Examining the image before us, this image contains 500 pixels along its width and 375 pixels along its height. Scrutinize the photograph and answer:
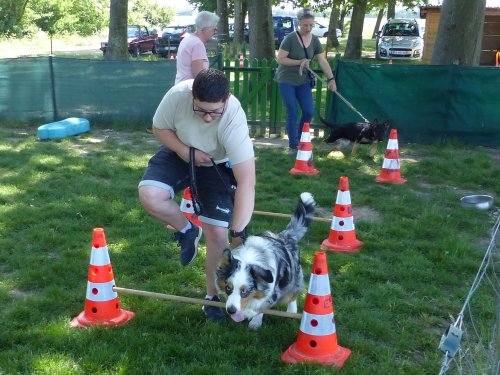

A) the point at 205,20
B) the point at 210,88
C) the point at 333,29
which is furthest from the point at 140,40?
the point at 210,88

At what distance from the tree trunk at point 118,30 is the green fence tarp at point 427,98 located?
882 cm

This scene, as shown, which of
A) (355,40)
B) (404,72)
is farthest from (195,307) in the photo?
(355,40)

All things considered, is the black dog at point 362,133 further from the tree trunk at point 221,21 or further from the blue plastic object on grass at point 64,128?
the tree trunk at point 221,21

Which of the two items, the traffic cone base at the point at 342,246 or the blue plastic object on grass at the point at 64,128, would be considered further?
the blue plastic object on grass at the point at 64,128

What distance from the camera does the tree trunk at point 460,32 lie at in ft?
35.4

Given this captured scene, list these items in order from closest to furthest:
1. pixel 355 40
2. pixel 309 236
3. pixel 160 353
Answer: pixel 160 353 < pixel 309 236 < pixel 355 40

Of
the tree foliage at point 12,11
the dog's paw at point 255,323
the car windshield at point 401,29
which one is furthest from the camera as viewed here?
the tree foliage at point 12,11

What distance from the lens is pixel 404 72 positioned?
1030cm

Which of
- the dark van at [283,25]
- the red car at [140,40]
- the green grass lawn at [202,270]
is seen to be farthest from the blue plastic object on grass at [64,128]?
the dark van at [283,25]

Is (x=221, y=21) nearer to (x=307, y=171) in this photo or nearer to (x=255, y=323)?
(x=307, y=171)

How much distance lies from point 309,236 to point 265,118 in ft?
18.9

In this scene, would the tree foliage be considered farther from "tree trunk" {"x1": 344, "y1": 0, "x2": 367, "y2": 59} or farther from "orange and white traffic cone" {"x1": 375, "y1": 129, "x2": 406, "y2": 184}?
"orange and white traffic cone" {"x1": 375, "y1": 129, "x2": 406, "y2": 184}

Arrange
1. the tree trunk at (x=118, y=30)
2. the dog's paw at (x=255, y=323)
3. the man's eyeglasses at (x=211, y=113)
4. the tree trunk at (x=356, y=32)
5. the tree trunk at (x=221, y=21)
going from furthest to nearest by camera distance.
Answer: the tree trunk at (x=221, y=21), the tree trunk at (x=356, y=32), the tree trunk at (x=118, y=30), the dog's paw at (x=255, y=323), the man's eyeglasses at (x=211, y=113)

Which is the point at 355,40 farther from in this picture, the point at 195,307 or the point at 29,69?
the point at 195,307
